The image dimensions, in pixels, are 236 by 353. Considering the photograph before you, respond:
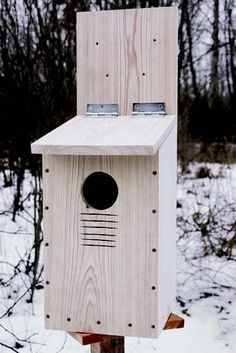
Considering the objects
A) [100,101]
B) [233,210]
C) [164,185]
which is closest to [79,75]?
[100,101]

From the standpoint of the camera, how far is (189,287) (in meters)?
4.09

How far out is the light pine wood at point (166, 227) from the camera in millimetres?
1767

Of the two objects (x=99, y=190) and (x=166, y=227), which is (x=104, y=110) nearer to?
(x=99, y=190)

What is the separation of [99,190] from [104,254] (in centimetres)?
27

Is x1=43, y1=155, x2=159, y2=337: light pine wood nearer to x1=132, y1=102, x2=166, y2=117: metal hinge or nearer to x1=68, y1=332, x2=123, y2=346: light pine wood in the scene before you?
x1=68, y1=332, x2=123, y2=346: light pine wood

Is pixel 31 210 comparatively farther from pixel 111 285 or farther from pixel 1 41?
pixel 111 285

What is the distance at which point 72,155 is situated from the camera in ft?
5.81

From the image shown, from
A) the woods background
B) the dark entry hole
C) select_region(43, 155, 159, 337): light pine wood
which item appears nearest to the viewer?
select_region(43, 155, 159, 337): light pine wood

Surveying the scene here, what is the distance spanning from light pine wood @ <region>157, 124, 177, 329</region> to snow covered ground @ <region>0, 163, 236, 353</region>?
1.11 m

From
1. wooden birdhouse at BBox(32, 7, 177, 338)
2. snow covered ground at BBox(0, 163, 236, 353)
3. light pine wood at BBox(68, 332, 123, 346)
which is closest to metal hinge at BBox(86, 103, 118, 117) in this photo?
wooden birdhouse at BBox(32, 7, 177, 338)

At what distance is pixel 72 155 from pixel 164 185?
12.2 inches

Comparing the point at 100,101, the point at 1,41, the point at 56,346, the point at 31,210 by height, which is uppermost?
the point at 1,41

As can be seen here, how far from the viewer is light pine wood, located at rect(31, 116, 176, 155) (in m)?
1.62

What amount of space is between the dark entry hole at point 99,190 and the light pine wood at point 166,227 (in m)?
0.18
